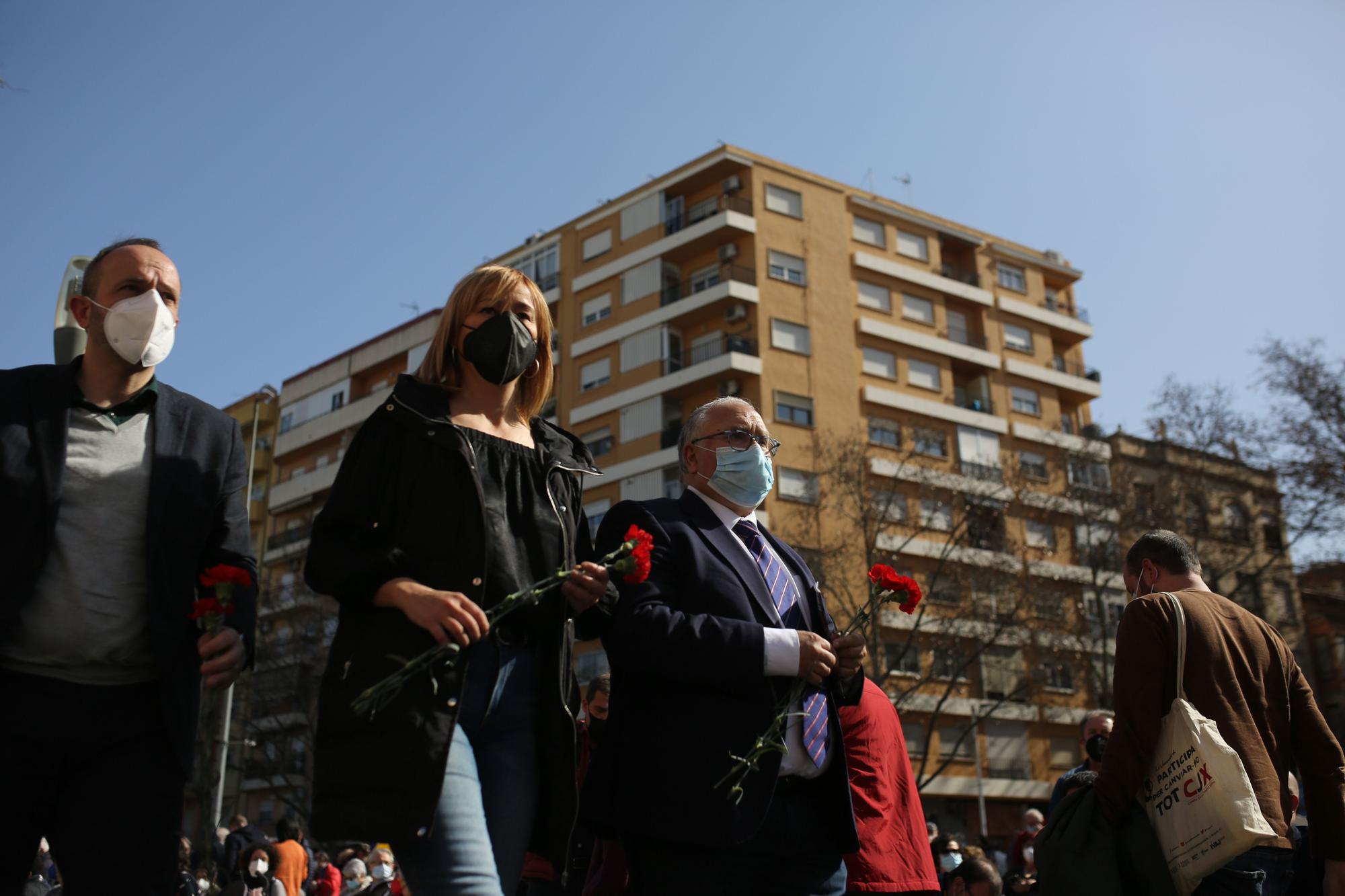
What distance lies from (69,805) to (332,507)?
36.1 inches

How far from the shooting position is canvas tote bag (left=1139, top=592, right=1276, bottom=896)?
13.5ft

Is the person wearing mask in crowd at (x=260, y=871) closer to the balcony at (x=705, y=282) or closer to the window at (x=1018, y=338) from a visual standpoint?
the balcony at (x=705, y=282)

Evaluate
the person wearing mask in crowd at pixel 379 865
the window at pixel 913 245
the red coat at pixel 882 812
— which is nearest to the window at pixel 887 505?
the window at pixel 913 245

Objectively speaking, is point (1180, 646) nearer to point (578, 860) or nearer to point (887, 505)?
point (578, 860)

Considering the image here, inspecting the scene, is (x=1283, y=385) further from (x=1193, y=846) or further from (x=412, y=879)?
(x=412, y=879)

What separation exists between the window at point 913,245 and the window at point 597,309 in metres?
12.2

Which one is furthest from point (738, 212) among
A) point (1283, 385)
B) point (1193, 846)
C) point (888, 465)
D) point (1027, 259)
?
point (1193, 846)

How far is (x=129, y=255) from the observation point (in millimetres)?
3553

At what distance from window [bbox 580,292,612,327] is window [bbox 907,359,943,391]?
12207 mm

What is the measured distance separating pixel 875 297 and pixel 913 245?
3.79 meters

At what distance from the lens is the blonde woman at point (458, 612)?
9.28 ft

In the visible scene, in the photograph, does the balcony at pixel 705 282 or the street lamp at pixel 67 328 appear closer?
the street lamp at pixel 67 328

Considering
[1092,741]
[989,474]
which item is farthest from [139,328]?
[989,474]

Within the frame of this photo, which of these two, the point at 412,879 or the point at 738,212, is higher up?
the point at 738,212
